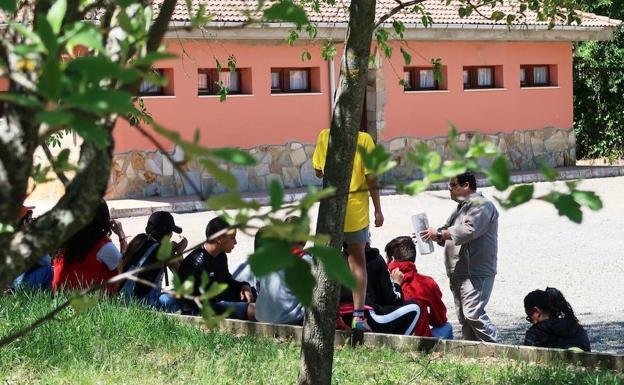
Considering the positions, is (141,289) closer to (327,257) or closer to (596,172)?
(327,257)

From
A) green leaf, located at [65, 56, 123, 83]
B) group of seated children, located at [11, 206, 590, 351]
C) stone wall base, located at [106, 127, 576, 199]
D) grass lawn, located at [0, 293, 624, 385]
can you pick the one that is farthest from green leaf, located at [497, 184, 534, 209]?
stone wall base, located at [106, 127, 576, 199]

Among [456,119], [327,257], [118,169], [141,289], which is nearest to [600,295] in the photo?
[141,289]

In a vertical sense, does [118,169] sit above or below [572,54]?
below

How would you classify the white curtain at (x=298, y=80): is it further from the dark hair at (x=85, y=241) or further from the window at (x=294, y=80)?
the dark hair at (x=85, y=241)

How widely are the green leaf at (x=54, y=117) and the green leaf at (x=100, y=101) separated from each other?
2 centimetres

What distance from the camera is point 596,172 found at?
25.7 meters

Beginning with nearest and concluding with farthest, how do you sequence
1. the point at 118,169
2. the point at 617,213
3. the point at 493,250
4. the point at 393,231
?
the point at 493,250 < the point at 393,231 < the point at 617,213 < the point at 118,169

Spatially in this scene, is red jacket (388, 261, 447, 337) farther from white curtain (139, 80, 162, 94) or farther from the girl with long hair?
white curtain (139, 80, 162, 94)

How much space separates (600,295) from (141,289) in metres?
4.70

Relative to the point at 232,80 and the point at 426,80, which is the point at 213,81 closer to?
the point at 232,80

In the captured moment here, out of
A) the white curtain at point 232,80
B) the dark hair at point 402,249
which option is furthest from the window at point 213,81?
the dark hair at point 402,249

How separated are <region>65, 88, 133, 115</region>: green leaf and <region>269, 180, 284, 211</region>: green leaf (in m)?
0.29

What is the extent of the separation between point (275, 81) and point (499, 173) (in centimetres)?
2176

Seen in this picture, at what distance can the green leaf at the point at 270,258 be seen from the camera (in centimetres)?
173
